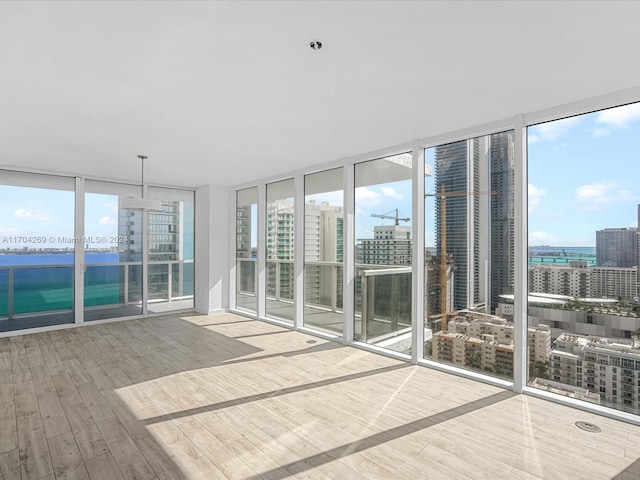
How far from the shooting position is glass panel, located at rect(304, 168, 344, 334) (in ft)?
17.9

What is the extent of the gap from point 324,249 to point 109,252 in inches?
159

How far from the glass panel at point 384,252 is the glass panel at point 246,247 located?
8.38 feet

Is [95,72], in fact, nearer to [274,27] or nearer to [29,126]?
[274,27]

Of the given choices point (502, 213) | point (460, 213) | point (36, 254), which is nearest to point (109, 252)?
point (36, 254)

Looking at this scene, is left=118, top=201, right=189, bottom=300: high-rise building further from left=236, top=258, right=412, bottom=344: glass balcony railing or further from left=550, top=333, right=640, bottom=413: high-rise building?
left=550, top=333, right=640, bottom=413: high-rise building

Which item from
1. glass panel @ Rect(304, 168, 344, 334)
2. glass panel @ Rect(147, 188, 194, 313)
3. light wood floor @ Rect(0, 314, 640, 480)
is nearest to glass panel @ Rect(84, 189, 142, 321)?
glass panel @ Rect(147, 188, 194, 313)

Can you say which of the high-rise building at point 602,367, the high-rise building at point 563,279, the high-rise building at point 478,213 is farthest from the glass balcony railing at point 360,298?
the high-rise building at point 602,367

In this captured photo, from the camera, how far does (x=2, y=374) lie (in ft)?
12.9

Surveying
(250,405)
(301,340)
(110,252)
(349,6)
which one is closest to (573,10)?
(349,6)

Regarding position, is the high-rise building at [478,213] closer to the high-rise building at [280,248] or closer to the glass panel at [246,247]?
the high-rise building at [280,248]

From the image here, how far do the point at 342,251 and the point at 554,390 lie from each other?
296cm

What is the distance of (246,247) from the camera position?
721cm

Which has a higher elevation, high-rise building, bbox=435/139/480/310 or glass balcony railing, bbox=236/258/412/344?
high-rise building, bbox=435/139/480/310

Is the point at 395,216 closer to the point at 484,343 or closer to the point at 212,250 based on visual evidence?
the point at 484,343
